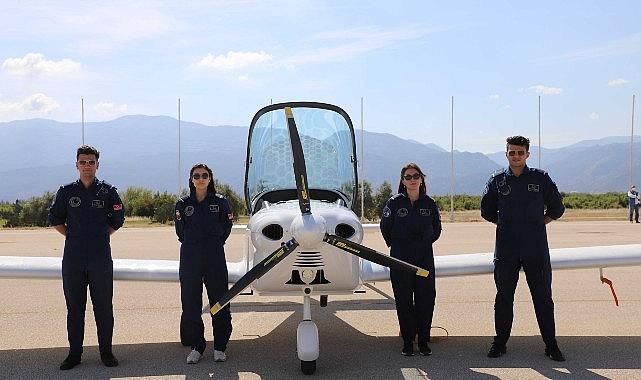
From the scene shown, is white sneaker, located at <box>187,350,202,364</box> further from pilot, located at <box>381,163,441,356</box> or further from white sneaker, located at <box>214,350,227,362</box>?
pilot, located at <box>381,163,441,356</box>

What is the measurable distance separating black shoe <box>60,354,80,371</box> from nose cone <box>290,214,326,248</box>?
7.53ft

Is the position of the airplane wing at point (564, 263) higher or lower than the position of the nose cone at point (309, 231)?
lower

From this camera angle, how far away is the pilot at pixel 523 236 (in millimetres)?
5734

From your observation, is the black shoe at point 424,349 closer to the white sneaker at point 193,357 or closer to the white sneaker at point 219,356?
the white sneaker at point 219,356

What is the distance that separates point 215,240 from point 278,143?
1.80 meters

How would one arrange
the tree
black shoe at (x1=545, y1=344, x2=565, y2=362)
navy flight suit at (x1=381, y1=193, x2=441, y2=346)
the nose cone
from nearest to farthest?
the nose cone < black shoe at (x1=545, y1=344, x2=565, y2=362) < navy flight suit at (x1=381, y1=193, x2=441, y2=346) < the tree

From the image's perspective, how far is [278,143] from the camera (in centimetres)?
717

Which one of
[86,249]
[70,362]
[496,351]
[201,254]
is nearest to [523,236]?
[496,351]

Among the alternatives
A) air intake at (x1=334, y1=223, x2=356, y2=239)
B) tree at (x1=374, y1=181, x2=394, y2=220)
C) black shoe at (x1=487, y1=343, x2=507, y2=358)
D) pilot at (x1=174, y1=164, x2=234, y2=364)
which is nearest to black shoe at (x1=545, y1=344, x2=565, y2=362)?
black shoe at (x1=487, y1=343, x2=507, y2=358)

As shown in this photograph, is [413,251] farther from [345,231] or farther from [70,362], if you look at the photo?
[70,362]

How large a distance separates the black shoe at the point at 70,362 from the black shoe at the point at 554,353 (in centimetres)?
414

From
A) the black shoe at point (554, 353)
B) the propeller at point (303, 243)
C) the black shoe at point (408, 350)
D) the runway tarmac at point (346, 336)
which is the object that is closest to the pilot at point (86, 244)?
the runway tarmac at point (346, 336)

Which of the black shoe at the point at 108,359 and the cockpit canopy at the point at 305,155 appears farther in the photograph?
the cockpit canopy at the point at 305,155

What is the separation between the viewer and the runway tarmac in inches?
216
